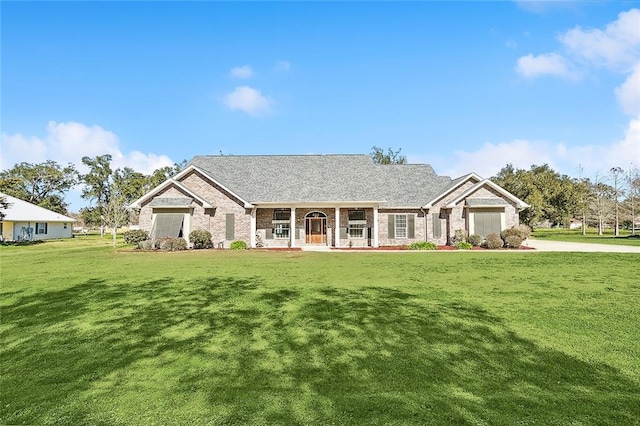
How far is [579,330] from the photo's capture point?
20.7 feet

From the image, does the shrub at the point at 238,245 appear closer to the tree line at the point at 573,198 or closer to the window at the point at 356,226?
the window at the point at 356,226

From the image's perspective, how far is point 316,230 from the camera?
→ 27141 mm

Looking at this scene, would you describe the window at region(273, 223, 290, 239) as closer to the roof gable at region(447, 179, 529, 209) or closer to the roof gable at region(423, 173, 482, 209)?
the roof gable at region(423, 173, 482, 209)

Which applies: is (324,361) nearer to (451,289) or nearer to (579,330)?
(579,330)

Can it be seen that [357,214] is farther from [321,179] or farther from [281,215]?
[281,215]

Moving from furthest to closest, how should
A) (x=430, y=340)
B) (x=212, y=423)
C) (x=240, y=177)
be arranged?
(x=240, y=177), (x=430, y=340), (x=212, y=423)

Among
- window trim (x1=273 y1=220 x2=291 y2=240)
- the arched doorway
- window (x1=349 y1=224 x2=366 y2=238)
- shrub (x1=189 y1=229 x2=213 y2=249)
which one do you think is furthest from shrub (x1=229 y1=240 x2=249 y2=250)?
window (x1=349 y1=224 x2=366 y2=238)

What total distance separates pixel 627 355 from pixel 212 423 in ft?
19.0

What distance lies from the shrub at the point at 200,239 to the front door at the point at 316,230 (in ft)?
23.8

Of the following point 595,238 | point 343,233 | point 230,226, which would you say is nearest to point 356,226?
point 343,233

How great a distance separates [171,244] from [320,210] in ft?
35.2

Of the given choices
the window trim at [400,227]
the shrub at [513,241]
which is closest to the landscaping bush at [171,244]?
the window trim at [400,227]

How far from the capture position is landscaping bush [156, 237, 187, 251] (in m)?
23.3

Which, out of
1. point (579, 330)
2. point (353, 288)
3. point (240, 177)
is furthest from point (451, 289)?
point (240, 177)
